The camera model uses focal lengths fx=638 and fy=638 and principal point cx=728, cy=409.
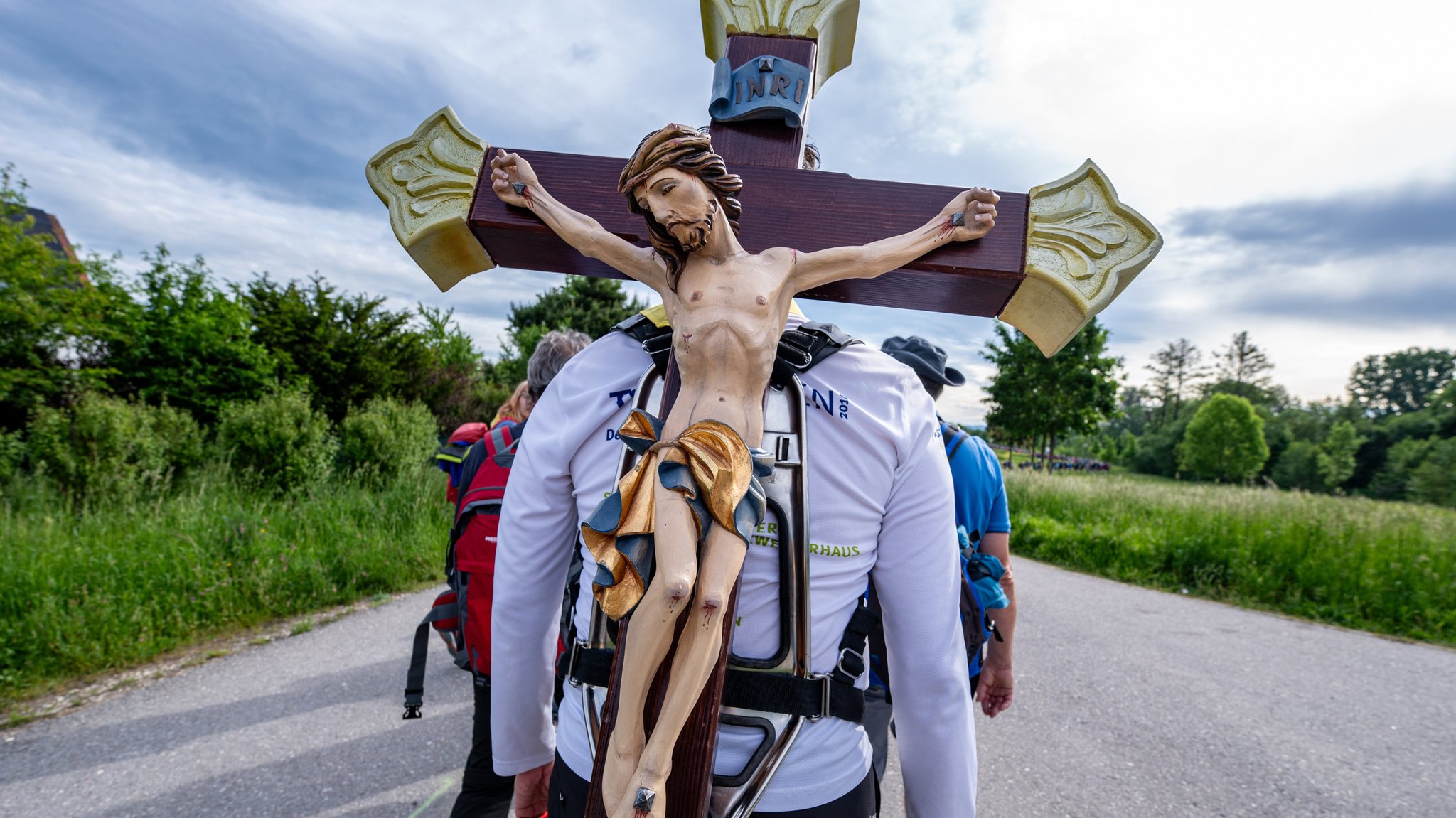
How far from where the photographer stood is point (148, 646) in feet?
14.1

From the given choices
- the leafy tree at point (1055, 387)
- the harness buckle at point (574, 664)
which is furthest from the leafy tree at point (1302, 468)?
the harness buckle at point (574, 664)

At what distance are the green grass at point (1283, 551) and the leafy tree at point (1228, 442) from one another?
123 feet

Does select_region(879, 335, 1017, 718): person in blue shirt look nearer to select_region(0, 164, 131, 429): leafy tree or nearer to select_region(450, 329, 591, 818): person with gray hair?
select_region(450, 329, 591, 818): person with gray hair

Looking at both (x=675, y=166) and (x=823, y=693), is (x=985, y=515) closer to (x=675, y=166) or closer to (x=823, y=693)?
(x=823, y=693)

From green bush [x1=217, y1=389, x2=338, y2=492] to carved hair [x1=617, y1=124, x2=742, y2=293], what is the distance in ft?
27.8

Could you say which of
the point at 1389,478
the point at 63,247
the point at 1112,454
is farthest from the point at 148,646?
the point at 1112,454

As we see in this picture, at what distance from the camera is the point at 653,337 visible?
1.28 m

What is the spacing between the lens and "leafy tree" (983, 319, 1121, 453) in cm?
2250

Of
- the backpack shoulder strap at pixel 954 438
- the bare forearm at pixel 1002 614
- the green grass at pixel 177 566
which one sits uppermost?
the backpack shoulder strap at pixel 954 438

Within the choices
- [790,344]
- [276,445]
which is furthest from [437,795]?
[276,445]

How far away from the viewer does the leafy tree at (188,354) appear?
996cm

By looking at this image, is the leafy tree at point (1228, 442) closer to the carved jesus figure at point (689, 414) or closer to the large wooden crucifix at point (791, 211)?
the large wooden crucifix at point (791, 211)

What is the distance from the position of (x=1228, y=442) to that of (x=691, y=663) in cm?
5131

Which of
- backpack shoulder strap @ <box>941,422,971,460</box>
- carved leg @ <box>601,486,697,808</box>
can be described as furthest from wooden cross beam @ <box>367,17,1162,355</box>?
backpack shoulder strap @ <box>941,422,971,460</box>
